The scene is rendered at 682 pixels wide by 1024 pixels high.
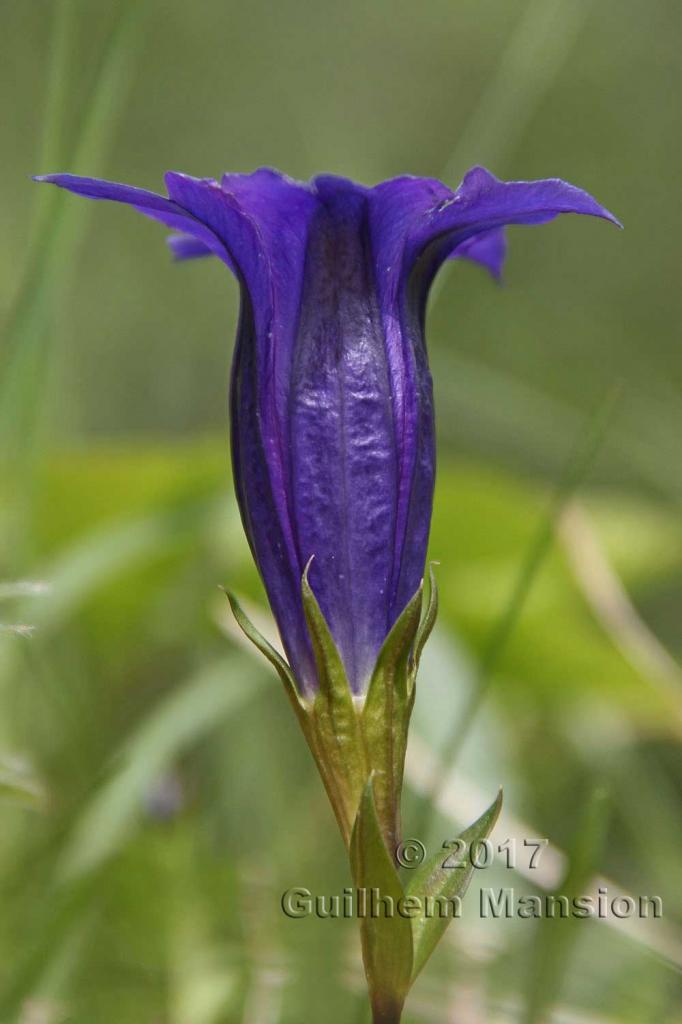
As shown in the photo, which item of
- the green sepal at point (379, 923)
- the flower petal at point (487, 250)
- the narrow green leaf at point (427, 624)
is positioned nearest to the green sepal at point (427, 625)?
the narrow green leaf at point (427, 624)

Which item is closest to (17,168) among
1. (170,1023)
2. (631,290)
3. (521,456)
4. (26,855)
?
(521,456)

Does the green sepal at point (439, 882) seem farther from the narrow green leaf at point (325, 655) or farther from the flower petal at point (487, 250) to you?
the flower petal at point (487, 250)

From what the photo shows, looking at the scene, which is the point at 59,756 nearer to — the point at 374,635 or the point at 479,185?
the point at 374,635

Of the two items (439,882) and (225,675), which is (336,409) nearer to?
(439,882)

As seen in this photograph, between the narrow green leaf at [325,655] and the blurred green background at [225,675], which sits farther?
the blurred green background at [225,675]

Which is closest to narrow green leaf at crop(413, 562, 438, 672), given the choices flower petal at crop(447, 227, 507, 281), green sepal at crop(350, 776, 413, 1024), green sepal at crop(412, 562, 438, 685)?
green sepal at crop(412, 562, 438, 685)
